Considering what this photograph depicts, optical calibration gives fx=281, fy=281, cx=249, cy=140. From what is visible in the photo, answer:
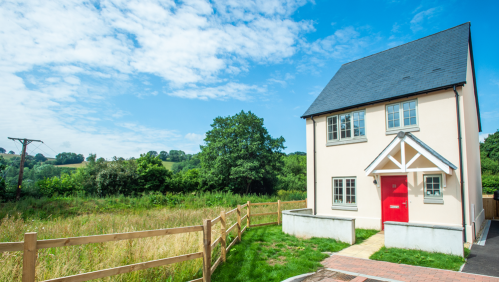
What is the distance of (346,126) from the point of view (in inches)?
538

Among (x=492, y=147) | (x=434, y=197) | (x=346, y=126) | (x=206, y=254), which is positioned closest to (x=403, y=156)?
(x=434, y=197)

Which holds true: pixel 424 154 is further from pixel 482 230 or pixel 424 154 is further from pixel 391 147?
pixel 482 230

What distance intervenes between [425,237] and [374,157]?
4726 mm

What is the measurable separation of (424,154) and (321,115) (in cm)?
543

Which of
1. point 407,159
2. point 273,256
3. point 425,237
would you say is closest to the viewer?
point 273,256

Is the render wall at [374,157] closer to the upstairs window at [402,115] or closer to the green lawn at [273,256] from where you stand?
the upstairs window at [402,115]

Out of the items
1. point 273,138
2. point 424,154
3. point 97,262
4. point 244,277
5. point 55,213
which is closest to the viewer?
point 97,262

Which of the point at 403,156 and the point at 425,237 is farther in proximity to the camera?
the point at 403,156

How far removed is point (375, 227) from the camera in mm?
11953

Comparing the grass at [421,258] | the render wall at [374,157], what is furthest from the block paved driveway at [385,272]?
the render wall at [374,157]

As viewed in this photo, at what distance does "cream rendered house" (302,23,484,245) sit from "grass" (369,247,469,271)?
271 cm

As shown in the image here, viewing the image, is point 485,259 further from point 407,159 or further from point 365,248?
point 407,159

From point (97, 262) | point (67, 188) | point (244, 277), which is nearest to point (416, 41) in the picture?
point (244, 277)

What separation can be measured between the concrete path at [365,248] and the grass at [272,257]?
29 centimetres
